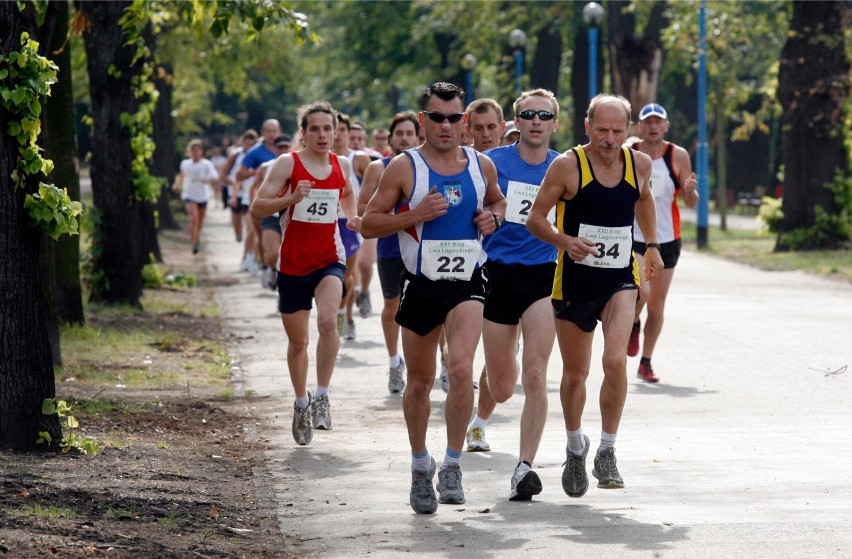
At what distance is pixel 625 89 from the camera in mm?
32906

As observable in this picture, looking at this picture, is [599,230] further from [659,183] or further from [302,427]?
[659,183]

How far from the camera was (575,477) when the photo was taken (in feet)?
25.2

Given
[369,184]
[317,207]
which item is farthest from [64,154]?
[317,207]

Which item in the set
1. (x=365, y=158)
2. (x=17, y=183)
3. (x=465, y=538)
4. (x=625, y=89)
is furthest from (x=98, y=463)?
(x=625, y=89)

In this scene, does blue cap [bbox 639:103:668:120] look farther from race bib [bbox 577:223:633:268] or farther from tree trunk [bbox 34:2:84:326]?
tree trunk [bbox 34:2:84:326]

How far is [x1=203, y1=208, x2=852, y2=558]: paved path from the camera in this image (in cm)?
673

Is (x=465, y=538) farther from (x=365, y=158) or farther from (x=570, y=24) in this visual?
(x=570, y=24)

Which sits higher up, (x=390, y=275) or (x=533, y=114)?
(x=533, y=114)

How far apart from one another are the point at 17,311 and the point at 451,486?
2.74 meters

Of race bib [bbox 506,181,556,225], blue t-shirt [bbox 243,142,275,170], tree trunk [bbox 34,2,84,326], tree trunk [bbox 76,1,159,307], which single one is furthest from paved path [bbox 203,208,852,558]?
blue t-shirt [bbox 243,142,275,170]

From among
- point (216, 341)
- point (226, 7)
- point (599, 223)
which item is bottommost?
point (216, 341)

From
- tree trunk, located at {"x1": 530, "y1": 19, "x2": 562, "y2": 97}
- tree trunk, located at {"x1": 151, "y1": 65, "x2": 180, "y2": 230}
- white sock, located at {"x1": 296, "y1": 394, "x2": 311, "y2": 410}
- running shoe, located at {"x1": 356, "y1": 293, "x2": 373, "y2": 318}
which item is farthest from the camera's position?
tree trunk, located at {"x1": 530, "y1": 19, "x2": 562, "y2": 97}

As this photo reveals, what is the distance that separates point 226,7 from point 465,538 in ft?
20.0

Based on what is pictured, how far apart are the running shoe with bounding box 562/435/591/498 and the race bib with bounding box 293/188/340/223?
3.13 metres
